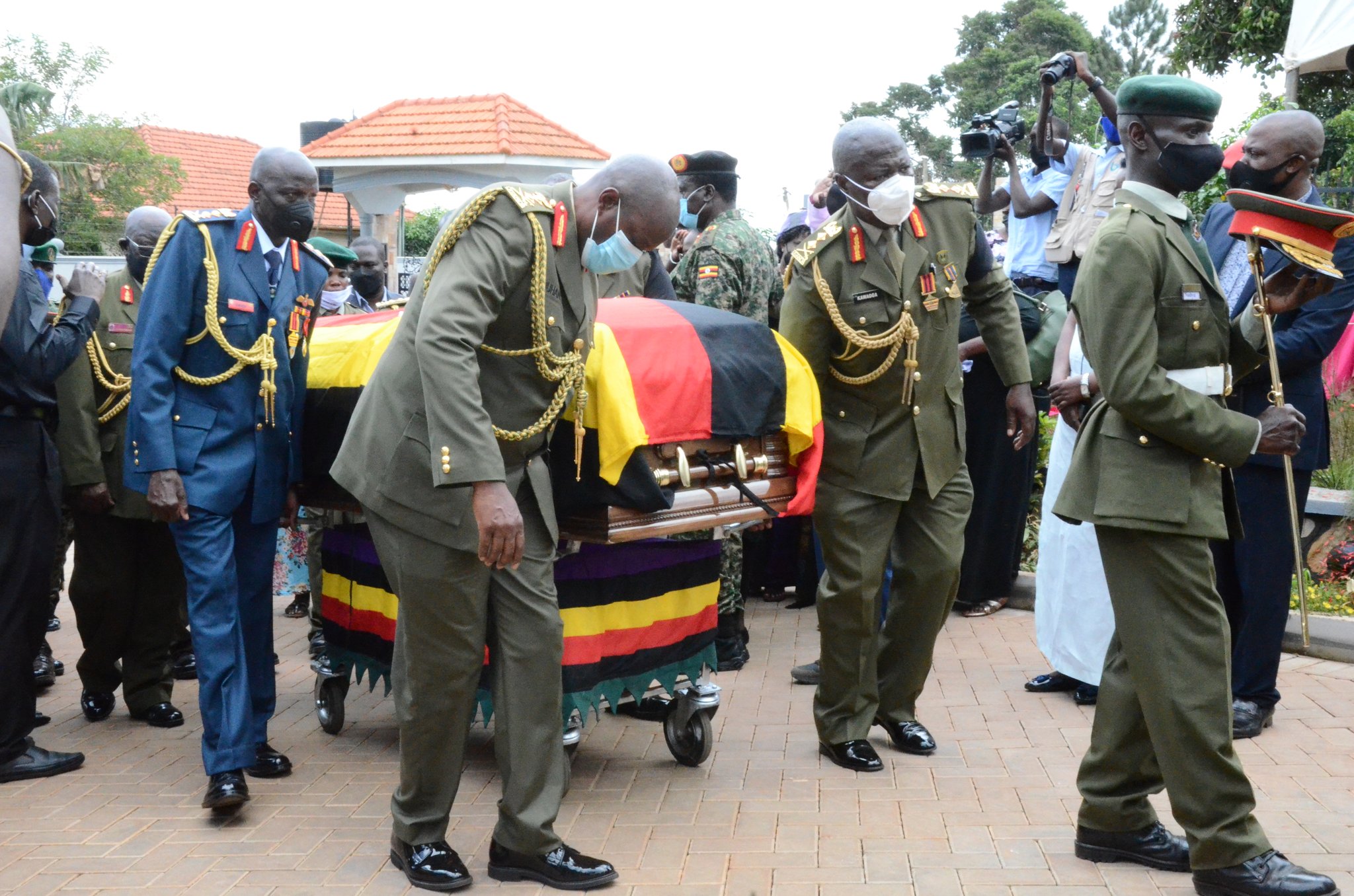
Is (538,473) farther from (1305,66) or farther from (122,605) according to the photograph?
(1305,66)

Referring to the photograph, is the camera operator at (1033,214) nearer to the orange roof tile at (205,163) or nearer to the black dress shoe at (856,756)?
the black dress shoe at (856,756)

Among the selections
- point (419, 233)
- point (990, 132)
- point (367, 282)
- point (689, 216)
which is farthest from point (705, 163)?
point (419, 233)

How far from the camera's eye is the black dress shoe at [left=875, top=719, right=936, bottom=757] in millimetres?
5105

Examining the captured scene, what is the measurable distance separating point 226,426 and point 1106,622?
363 centimetres

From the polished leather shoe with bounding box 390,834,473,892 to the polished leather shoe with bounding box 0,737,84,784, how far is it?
6.17ft

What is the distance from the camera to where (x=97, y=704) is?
583cm

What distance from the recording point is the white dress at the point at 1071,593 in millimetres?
5754

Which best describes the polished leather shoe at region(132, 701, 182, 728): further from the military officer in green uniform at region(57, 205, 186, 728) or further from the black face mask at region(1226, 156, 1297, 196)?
the black face mask at region(1226, 156, 1297, 196)

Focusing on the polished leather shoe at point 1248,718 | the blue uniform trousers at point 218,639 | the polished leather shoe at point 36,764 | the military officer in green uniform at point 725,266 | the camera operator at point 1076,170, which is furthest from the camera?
the camera operator at point 1076,170

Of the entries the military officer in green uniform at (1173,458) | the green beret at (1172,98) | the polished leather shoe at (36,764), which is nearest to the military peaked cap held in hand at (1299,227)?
the military officer in green uniform at (1173,458)

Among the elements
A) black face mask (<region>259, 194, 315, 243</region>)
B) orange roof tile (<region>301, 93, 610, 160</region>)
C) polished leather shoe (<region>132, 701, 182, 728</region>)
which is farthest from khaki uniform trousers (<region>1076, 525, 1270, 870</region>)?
orange roof tile (<region>301, 93, 610, 160</region>)

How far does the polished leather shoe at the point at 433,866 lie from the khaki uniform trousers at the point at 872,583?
1657 millimetres

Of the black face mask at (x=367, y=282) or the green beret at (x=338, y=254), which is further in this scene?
the green beret at (x=338, y=254)

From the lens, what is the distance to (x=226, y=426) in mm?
4727
